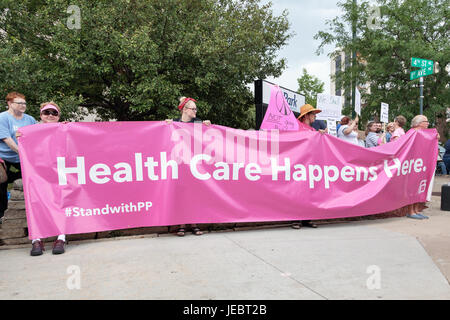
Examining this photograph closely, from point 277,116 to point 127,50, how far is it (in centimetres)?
718

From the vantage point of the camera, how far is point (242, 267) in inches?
137

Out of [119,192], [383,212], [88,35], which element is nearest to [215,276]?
[119,192]

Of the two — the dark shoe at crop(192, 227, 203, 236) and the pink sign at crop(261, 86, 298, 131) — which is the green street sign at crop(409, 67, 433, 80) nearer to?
the pink sign at crop(261, 86, 298, 131)

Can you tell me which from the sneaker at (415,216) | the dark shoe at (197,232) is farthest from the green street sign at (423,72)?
the dark shoe at (197,232)

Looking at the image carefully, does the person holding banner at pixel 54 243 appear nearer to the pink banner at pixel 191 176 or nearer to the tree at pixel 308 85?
the pink banner at pixel 191 176

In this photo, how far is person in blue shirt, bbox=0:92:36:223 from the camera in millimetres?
4528

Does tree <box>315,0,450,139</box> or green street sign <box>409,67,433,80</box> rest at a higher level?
tree <box>315,0,450,139</box>

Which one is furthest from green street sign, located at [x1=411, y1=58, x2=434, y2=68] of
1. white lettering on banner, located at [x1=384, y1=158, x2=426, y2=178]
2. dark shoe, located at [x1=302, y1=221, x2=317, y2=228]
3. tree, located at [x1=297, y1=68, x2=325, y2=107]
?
tree, located at [x1=297, y1=68, x2=325, y2=107]

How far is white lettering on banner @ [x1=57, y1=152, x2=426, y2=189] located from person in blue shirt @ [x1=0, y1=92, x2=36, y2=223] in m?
0.68

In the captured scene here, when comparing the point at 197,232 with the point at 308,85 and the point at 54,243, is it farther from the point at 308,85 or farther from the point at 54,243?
the point at 308,85

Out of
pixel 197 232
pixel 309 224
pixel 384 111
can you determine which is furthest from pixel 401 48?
pixel 197 232

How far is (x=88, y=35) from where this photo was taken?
12.4 meters

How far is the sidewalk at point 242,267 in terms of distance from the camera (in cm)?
288
